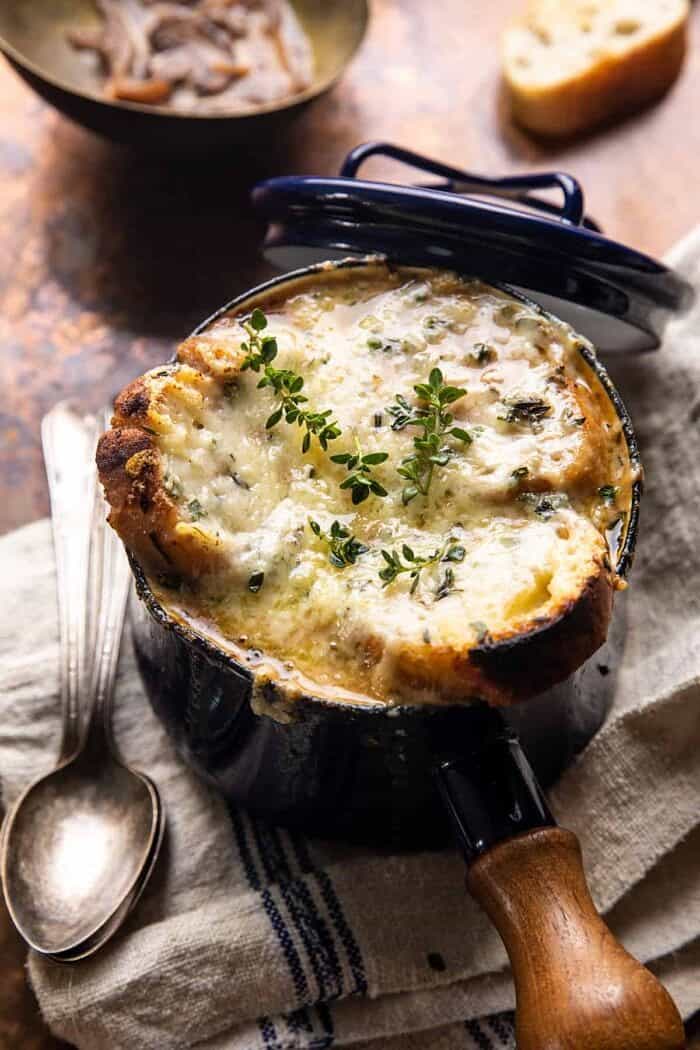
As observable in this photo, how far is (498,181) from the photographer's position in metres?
1.93

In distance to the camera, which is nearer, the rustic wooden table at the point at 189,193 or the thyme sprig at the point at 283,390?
the thyme sprig at the point at 283,390

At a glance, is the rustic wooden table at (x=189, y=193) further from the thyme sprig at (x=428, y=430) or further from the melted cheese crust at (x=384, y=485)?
the thyme sprig at (x=428, y=430)

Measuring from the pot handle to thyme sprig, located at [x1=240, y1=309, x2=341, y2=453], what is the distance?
42cm

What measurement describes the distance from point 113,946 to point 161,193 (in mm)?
1442

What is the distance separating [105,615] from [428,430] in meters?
0.68

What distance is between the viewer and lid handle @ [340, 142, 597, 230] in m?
1.82

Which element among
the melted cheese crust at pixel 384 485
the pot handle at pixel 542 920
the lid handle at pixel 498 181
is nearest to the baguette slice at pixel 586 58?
the lid handle at pixel 498 181

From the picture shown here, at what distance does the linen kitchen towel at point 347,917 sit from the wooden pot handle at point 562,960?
0.31 meters

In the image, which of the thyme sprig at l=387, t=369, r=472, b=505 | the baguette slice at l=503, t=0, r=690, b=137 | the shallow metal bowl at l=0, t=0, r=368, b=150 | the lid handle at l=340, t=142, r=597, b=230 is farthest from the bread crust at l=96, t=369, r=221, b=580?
the baguette slice at l=503, t=0, r=690, b=137

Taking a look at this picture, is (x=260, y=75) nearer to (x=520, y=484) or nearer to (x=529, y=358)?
(x=529, y=358)

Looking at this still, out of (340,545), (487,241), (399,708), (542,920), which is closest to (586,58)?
(487,241)

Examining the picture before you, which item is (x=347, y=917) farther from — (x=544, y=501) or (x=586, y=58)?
(x=586, y=58)

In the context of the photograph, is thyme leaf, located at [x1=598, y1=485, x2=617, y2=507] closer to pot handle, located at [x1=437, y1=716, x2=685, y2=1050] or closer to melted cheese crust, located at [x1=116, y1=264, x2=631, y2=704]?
melted cheese crust, located at [x1=116, y1=264, x2=631, y2=704]

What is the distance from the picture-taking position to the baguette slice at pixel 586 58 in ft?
7.97
